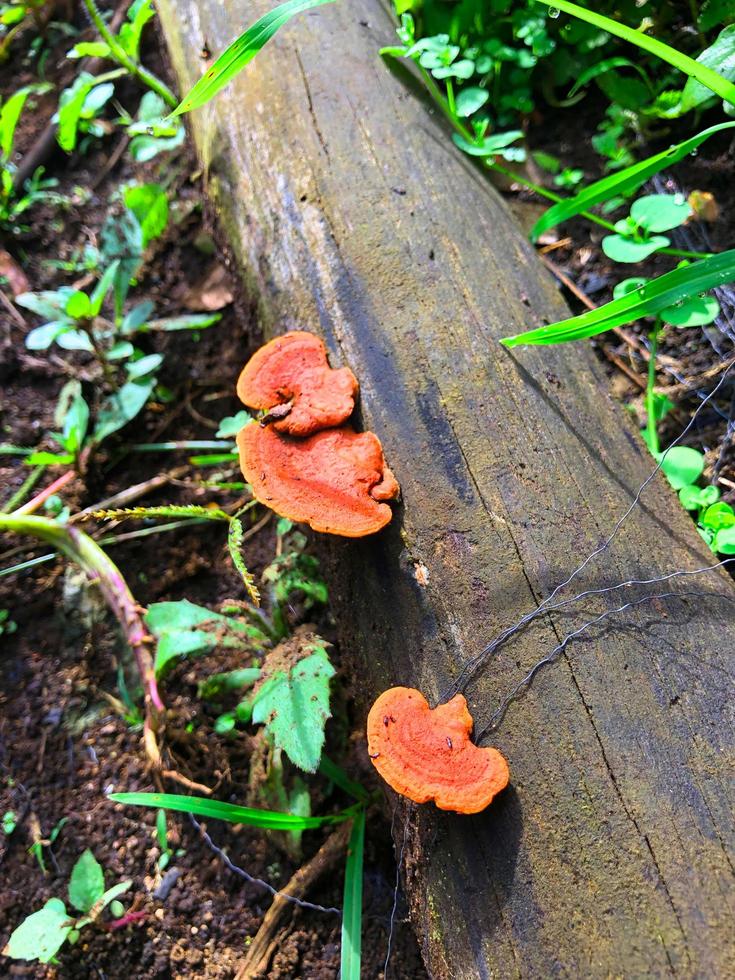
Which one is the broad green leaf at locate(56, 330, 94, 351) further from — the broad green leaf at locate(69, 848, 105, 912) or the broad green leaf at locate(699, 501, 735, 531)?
the broad green leaf at locate(699, 501, 735, 531)

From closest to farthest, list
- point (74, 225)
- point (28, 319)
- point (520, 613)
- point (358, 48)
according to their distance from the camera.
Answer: point (520, 613), point (358, 48), point (28, 319), point (74, 225)

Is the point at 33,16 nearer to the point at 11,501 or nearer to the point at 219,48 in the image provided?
the point at 219,48

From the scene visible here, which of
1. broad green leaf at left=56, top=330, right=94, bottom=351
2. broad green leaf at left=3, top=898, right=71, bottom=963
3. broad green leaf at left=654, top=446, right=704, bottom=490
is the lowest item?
broad green leaf at left=3, top=898, right=71, bottom=963

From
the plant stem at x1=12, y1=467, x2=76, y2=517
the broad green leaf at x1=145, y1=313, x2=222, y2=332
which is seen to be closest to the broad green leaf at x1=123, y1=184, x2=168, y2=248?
the broad green leaf at x1=145, y1=313, x2=222, y2=332

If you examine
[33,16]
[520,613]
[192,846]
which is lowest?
[192,846]

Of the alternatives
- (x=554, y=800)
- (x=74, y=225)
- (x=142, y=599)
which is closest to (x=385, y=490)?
(x=554, y=800)

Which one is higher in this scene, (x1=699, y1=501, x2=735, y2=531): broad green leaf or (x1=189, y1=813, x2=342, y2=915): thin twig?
(x1=699, y1=501, x2=735, y2=531): broad green leaf

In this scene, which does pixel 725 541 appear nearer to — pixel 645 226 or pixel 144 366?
pixel 645 226
